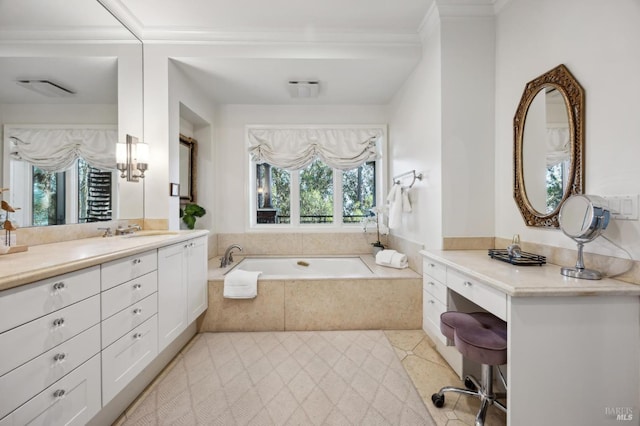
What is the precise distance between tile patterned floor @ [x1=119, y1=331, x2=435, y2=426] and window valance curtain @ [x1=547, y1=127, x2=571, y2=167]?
162cm

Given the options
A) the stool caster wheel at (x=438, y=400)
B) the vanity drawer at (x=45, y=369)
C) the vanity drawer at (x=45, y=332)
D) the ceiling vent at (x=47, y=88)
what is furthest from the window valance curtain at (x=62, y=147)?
the stool caster wheel at (x=438, y=400)

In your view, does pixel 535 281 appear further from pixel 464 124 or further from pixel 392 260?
pixel 392 260

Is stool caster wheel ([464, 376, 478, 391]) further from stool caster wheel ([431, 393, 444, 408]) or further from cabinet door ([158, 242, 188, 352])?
cabinet door ([158, 242, 188, 352])

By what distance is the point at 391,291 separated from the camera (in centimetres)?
253

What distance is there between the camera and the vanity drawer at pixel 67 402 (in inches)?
36.6

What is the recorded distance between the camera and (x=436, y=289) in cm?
181

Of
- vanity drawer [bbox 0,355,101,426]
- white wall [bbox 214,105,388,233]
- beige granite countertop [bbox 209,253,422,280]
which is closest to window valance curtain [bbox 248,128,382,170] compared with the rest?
white wall [bbox 214,105,388,233]

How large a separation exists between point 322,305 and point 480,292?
149 cm

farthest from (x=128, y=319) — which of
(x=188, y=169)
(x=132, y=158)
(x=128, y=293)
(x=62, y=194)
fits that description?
(x=188, y=169)

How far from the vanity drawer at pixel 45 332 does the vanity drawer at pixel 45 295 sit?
0.02m

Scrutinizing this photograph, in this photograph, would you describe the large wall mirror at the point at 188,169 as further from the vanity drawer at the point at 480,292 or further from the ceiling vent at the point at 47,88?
the vanity drawer at the point at 480,292

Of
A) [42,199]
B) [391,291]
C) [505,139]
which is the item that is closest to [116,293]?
[42,199]

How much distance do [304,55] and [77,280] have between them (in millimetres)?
2318

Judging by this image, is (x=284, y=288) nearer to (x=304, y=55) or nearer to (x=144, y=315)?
(x=144, y=315)
